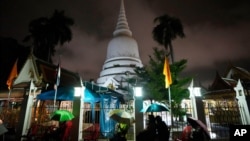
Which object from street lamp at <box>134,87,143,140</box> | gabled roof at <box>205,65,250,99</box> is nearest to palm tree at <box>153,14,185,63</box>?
gabled roof at <box>205,65,250,99</box>

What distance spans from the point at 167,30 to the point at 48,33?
17.7 metres

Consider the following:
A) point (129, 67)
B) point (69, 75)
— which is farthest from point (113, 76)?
point (69, 75)

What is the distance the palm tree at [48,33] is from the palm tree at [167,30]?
14.2 m

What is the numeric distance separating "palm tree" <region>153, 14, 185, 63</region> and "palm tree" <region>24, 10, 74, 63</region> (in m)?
14.2

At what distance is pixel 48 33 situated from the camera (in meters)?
27.1

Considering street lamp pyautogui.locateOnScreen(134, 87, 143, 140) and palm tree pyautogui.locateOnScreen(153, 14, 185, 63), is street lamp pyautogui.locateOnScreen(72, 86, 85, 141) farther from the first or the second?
palm tree pyautogui.locateOnScreen(153, 14, 185, 63)

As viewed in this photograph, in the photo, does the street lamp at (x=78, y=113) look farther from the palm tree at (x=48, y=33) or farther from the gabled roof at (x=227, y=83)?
the palm tree at (x=48, y=33)

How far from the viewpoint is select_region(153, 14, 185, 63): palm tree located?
2464 centimetres

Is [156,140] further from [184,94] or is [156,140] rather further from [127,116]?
[184,94]

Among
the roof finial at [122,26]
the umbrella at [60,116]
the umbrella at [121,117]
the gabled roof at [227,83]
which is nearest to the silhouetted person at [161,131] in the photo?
the umbrella at [121,117]

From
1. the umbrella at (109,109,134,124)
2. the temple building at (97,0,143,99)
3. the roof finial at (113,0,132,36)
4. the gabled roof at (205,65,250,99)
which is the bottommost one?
A: the umbrella at (109,109,134,124)

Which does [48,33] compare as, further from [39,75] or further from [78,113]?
[78,113]

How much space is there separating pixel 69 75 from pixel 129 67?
53.2 feet

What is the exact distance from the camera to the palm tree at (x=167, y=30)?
24.6 meters
